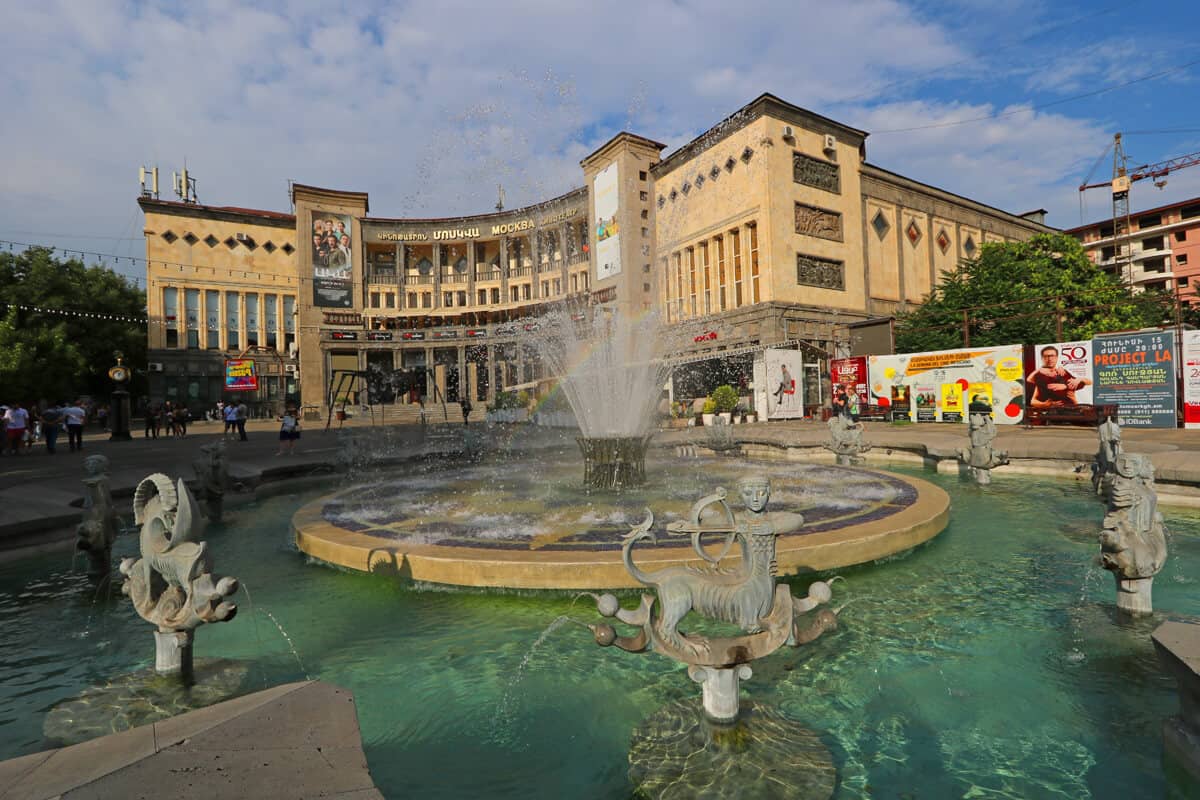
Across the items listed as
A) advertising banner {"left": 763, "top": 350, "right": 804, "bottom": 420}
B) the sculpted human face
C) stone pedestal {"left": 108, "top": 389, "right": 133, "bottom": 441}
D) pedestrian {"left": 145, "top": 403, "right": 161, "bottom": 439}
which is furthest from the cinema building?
the sculpted human face

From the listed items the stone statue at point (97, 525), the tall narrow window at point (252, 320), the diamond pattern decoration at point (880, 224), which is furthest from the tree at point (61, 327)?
the diamond pattern decoration at point (880, 224)

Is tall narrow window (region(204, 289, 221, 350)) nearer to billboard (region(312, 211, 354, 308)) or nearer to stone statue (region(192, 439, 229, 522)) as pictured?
billboard (region(312, 211, 354, 308))

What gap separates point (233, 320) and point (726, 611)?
2265 inches

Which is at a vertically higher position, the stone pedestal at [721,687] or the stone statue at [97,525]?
the stone statue at [97,525]

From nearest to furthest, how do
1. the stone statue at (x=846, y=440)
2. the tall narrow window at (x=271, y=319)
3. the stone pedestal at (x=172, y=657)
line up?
the stone pedestal at (x=172, y=657)
the stone statue at (x=846, y=440)
the tall narrow window at (x=271, y=319)

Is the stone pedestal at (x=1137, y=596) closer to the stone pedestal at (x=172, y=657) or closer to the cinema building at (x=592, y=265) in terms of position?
the stone pedestal at (x=172, y=657)

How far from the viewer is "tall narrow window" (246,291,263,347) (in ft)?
164

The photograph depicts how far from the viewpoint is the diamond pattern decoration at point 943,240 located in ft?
127

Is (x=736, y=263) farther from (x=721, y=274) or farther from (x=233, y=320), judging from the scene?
(x=233, y=320)

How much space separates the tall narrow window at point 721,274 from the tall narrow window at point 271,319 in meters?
40.2

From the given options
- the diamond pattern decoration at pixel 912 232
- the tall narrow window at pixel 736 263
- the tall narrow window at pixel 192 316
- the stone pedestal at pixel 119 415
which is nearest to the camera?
the stone pedestal at pixel 119 415

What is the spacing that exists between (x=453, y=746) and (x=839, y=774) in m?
1.83

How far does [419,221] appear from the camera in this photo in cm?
5638

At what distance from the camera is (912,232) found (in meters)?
36.4
